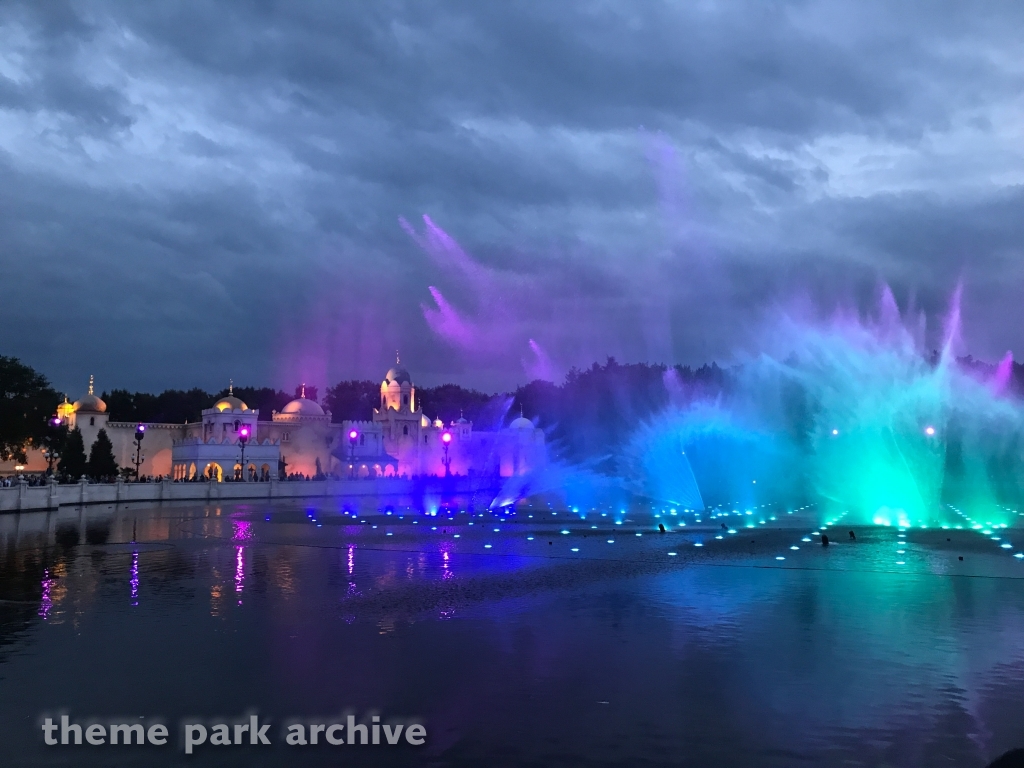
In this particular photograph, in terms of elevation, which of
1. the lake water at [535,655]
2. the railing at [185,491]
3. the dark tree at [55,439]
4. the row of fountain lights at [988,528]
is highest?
the dark tree at [55,439]

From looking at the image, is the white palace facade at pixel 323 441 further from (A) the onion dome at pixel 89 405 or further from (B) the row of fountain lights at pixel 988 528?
(B) the row of fountain lights at pixel 988 528

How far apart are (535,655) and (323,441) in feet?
258

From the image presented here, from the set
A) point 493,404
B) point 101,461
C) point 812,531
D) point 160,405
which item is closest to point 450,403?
point 493,404

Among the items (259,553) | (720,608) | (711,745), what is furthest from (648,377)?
(711,745)

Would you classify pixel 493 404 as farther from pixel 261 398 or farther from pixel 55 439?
pixel 55 439

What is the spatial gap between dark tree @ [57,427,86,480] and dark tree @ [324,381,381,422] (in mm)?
50159

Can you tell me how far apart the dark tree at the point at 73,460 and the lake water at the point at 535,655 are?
4490 cm

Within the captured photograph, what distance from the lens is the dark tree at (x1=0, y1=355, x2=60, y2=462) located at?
2153 inches

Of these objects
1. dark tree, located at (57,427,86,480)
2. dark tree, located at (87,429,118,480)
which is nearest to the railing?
dark tree, located at (87,429,118,480)

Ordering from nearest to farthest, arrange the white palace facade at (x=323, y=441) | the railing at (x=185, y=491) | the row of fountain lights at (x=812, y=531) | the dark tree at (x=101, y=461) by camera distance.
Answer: the row of fountain lights at (x=812, y=531), the railing at (x=185, y=491), the dark tree at (x=101, y=461), the white palace facade at (x=323, y=441)

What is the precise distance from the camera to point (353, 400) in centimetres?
12644

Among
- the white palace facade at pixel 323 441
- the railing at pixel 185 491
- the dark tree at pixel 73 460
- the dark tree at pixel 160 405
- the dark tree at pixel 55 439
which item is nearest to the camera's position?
the railing at pixel 185 491

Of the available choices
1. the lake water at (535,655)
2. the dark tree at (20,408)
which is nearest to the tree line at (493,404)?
the dark tree at (20,408)

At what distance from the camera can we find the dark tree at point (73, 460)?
6119 cm
